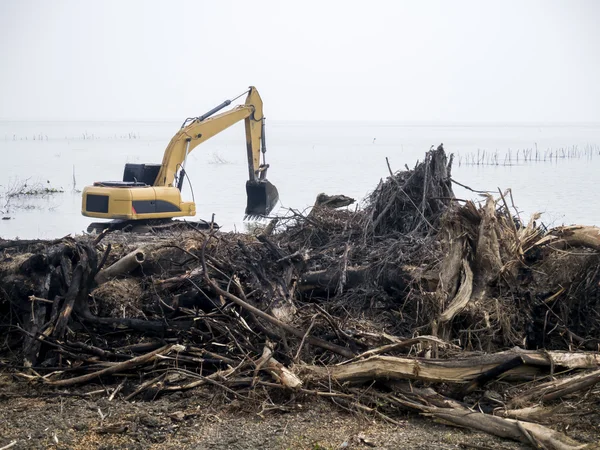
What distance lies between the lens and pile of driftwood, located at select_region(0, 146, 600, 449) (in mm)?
5785

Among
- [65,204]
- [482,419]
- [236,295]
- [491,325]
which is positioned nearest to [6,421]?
[236,295]

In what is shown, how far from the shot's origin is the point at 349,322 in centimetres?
692

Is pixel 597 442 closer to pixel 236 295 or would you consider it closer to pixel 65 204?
pixel 236 295

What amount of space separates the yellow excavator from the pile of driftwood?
5.10 meters

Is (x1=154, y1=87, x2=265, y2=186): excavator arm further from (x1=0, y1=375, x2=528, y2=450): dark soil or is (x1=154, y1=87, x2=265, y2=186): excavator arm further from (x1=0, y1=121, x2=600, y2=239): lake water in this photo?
(x1=0, y1=375, x2=528, y2=450): dark soil

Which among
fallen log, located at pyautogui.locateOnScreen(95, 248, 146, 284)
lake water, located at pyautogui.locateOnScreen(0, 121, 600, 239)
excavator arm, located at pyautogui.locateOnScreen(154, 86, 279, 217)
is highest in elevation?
excavator arm, located at pyautogui.locateOnScreen(154, 86, 279, 217)

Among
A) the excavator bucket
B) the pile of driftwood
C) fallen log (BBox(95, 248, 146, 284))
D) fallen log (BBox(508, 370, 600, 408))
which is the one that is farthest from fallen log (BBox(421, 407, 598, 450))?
the excavator bucket

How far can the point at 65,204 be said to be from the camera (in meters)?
23.7

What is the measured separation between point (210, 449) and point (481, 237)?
325cm

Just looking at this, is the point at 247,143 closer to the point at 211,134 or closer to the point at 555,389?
the point at 211,134

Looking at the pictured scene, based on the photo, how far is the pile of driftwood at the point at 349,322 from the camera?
5.79 metres

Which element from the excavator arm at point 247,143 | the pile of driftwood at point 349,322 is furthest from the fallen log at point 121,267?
the excavator arm at point 247,143

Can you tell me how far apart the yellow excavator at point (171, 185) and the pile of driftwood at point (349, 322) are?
510 cm

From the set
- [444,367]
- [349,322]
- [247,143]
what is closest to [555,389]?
[444,367]
